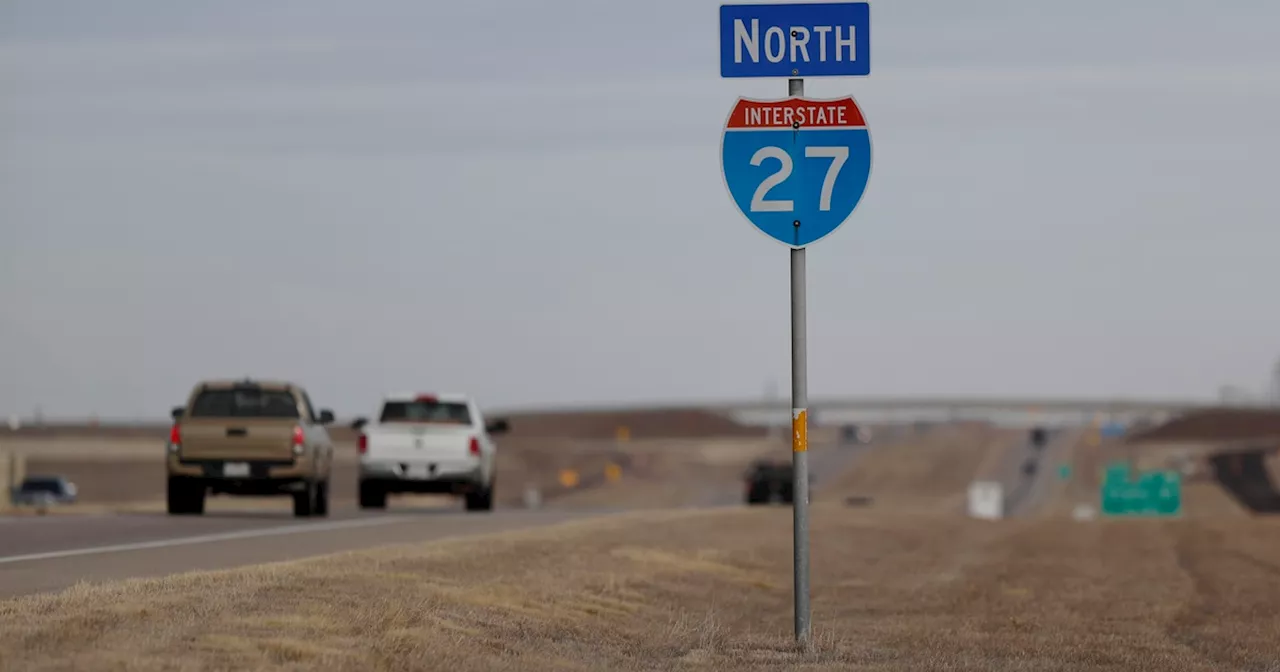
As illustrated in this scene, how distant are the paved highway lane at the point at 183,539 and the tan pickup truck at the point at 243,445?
517 millimetres

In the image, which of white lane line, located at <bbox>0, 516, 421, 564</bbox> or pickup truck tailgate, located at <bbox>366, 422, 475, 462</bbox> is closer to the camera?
white lane line, located at <bbox>0, 516, 421, 564</bbox>

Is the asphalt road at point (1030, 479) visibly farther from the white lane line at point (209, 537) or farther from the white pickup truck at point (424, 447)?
the white lane line at point (209, 537)

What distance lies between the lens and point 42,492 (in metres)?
80.2

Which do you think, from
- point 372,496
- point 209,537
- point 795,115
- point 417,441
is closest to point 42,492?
point 372,496

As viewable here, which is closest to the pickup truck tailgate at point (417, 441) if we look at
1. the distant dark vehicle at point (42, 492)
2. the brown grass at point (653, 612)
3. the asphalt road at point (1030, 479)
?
the brown grass at point (653, 612)

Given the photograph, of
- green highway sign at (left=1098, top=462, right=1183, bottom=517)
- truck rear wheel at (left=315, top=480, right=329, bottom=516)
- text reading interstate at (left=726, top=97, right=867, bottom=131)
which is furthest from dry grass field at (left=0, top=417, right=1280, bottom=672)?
green highway sign at (left=1098, top=462, right=1183, bottom=517)

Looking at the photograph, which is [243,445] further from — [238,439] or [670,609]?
[670,609]

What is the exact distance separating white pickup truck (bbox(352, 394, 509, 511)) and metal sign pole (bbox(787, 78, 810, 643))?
22.6 metres

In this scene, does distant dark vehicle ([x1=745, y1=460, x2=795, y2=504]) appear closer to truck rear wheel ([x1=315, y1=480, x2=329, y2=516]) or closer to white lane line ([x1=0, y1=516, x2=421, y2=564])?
truck rear wheel ([x1=315, y1=480, x2=329, y2=516])

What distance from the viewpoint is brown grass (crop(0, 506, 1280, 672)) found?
1050 centimetres

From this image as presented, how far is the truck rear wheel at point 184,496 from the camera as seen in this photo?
31.1 meters

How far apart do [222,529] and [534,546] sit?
661 centimetres

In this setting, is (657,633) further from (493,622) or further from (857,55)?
(857,55)

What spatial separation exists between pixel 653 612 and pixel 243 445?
16.0m
